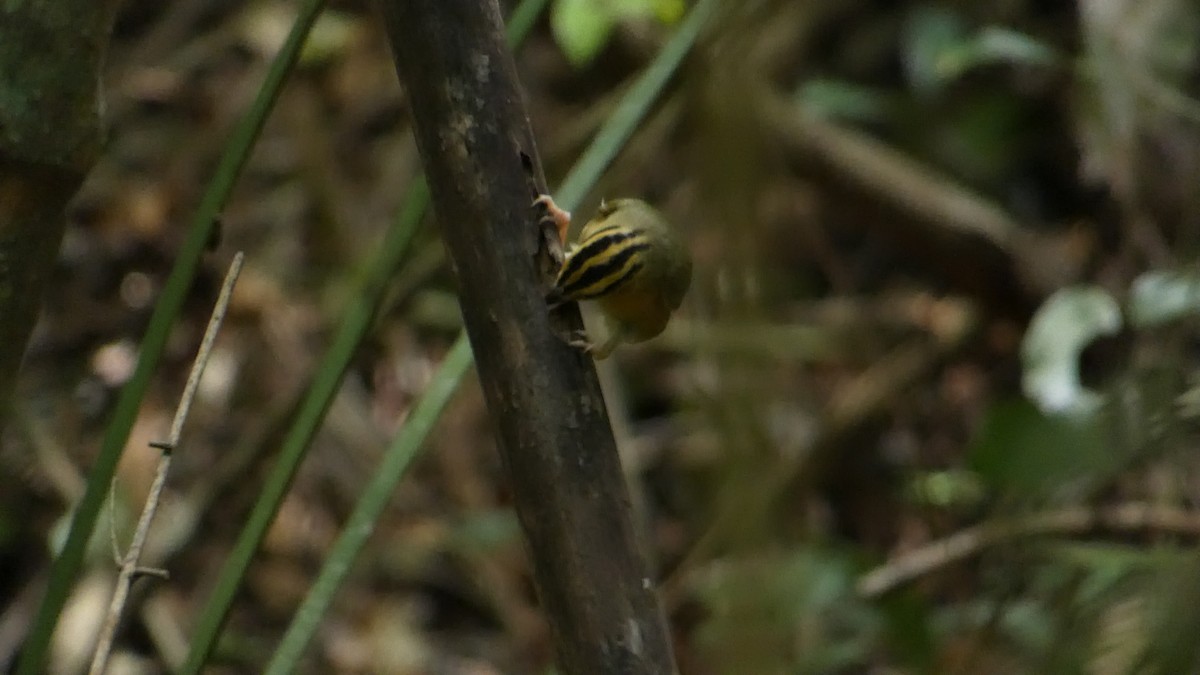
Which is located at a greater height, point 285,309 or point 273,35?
point 273,35

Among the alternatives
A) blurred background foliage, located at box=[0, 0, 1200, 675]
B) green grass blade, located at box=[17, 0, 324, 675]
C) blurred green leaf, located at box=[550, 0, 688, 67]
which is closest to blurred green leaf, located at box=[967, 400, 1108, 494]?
blurred background foliage, located at box=[0, 0, 1200, 675]

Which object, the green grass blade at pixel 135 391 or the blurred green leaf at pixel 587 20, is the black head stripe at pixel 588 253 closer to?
the green grass blade at pixel 135 391

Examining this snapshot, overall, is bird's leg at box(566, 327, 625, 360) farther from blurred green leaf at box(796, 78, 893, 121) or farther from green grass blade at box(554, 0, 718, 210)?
blurred green leaf at box(796, 78, 893, 121)

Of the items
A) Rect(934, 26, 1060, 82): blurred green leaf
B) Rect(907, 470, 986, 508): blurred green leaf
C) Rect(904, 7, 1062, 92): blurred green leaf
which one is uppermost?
Rect(904, 7, 1062, 92): blurred green leaf

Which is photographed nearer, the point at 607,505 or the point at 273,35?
the point at 607,505

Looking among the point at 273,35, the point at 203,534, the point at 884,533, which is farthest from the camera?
the point at 273,35

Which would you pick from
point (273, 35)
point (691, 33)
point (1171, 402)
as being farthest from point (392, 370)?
point (1171, 402)

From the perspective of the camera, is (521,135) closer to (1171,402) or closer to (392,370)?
(1171,402)

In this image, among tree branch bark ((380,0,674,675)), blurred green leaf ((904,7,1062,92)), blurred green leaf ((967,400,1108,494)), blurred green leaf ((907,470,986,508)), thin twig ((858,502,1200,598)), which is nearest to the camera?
tree branch bark ((380,0,674,675))

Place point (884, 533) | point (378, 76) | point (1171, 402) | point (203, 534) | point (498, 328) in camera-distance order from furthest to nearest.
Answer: point (378, 76), point (884, 533), point (203, 534), point (498, 328), point (1171, 402)
